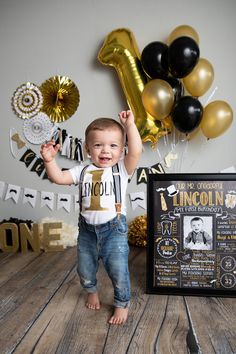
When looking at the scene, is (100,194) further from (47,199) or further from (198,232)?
(47,199)

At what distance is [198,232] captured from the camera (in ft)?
6.09

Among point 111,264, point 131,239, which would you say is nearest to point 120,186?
point 111,264

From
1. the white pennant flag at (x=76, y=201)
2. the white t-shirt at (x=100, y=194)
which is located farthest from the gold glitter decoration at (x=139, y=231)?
the white t-shirt at (x=100, y=194)

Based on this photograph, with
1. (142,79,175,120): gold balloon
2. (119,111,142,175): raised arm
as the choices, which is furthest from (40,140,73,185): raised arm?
(142,79,175,120): gold balloon

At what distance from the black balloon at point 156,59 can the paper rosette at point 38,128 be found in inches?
35.9

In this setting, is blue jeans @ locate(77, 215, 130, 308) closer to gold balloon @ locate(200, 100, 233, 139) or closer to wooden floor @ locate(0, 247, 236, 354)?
wooden floor @ locate(0, 247, 236, 354)

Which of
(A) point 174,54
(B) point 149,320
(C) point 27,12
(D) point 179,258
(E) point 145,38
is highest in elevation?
(C) point 27,12

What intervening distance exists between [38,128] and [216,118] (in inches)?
Result: 53.1

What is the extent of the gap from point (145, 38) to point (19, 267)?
1.84m

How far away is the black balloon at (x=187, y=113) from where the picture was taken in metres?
2.38

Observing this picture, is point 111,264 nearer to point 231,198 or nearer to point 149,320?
point 149,320

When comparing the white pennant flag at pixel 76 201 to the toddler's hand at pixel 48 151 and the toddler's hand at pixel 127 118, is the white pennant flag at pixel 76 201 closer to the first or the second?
the toddler's hand at pixel 48 151

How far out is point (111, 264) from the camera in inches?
63.6

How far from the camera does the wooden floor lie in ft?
4.52
